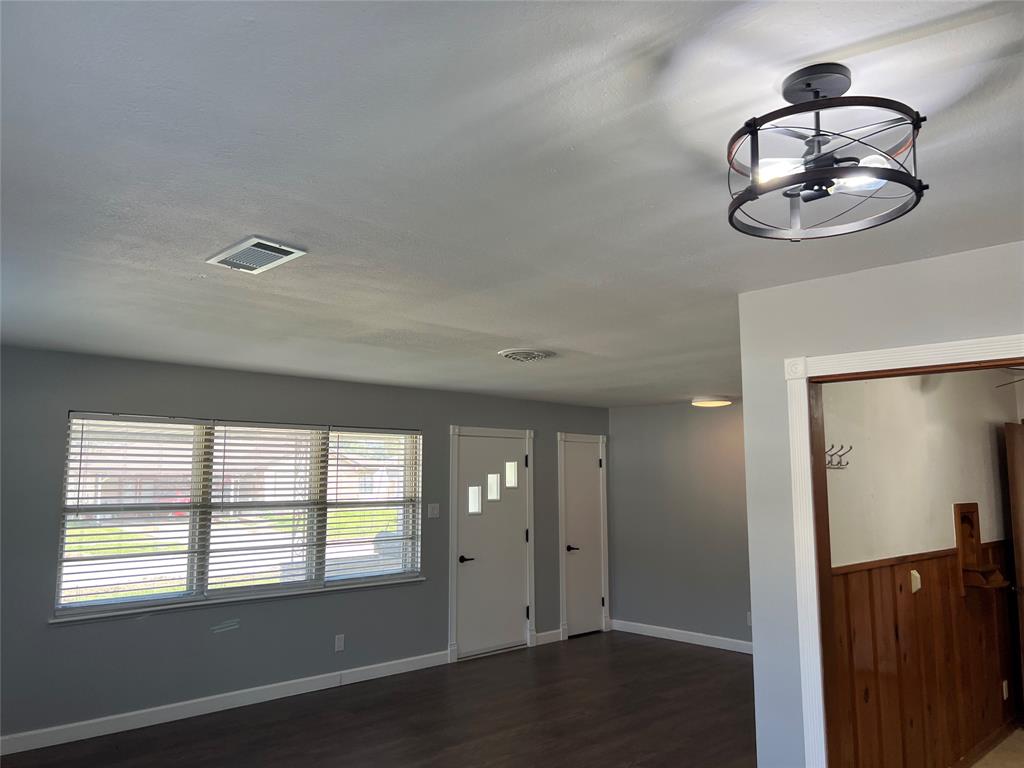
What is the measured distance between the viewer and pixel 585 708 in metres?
5.18

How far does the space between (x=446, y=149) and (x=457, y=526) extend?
516 cm

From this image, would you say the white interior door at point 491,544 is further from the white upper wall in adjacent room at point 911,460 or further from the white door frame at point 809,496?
the white door frame at point 809,496

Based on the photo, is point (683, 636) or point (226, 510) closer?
point (226, 510)

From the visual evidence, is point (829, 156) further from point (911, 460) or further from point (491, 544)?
point (491, 544)

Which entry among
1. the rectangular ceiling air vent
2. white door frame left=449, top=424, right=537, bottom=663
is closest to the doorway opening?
the rectangular ceiling air vent

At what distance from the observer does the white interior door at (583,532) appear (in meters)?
7.59

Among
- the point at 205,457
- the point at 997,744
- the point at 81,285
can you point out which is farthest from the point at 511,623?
the point at 81,285

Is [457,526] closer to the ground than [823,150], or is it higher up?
closer to the ground

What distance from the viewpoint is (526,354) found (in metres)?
4.67

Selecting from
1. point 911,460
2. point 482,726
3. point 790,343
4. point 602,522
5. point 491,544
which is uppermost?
point 790,343

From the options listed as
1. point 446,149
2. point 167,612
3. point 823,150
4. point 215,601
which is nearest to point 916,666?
point 823,150

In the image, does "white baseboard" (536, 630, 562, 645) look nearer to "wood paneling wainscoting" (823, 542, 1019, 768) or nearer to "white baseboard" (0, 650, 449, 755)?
"white baseboard" (0, 650, 449, 755)

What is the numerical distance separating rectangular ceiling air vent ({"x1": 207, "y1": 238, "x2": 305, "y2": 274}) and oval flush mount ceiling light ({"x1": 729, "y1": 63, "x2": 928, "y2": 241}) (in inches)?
61.5

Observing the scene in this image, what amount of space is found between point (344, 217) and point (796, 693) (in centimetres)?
253
